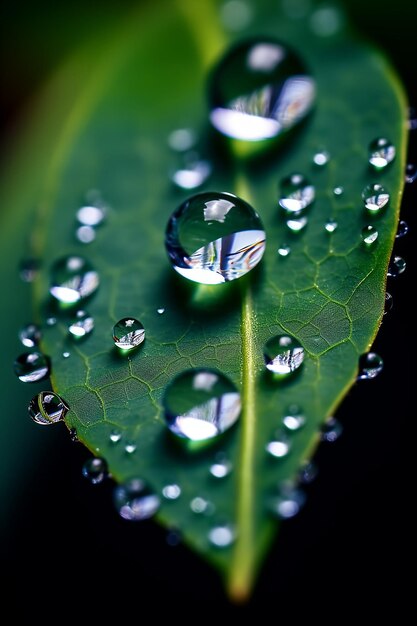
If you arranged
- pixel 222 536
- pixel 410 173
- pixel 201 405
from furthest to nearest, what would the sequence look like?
pixel 410 173, pixel 201 405, pixel 222 536

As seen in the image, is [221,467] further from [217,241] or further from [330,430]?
[217,241]

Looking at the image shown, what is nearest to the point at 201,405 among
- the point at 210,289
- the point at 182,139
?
the point at 210,289

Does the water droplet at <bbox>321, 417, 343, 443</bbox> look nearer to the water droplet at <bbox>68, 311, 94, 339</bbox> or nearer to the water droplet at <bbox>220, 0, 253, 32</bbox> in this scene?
the water droplet at <bbox>68, 311, 94, 339</bbox>

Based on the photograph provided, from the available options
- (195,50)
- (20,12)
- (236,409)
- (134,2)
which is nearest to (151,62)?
(195,50)

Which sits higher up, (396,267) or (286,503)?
(396,267)

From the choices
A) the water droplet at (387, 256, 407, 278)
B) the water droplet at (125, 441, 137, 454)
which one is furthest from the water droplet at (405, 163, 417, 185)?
the water droplet at (125, 441, 137, 454)

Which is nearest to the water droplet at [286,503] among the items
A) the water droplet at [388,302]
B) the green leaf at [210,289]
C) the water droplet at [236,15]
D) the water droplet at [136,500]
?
the green leaf at [210,289]
